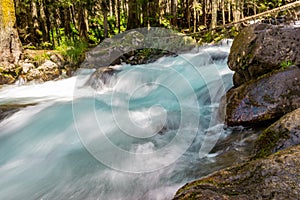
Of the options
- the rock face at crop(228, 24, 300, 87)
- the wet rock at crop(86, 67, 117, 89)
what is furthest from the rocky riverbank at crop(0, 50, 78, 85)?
the rock face at crop(228, 24, 300, 87)

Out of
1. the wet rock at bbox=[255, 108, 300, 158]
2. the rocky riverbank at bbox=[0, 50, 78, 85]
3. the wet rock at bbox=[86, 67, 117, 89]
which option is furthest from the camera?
the rocky riverbank at bbox=[0, 50, 78, 85]

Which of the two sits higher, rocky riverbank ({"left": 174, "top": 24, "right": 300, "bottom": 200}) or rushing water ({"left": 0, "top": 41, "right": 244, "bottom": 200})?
rocky riverbank ({"left": 174, "top": 24, "right": 300, "bottom": 200})

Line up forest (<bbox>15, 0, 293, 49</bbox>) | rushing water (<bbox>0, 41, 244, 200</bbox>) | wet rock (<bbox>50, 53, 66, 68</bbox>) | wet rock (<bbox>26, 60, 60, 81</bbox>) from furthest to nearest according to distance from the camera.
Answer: forest (<bbox>15, 0, 293, 49</bbox>) → wet rock (<bbox>50, 53, 66, 68</bbox>) → wet rock (<bbox>26, 60, 60, 81</bbox>) → rushing water (<bbox>0, 41, 244, 200</bbox>)

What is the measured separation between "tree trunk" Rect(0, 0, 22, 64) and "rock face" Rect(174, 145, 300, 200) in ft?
32.2

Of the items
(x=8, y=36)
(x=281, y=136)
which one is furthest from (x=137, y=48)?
(x=281, y=136)

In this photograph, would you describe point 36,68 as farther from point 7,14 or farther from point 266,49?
point 266,49

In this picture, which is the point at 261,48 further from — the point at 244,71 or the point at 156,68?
the point at 156,68

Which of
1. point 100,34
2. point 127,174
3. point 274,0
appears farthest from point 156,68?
point 274,0

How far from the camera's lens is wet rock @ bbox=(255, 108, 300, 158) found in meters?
2.58

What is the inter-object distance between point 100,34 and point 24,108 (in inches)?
522

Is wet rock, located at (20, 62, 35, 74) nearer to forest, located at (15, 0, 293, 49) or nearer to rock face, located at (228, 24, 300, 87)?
forest, located at (15, 0, 293, 49)

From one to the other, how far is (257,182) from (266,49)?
378 cm

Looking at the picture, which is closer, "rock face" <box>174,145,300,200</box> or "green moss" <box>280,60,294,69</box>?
"rock face" <box>174,145,300,200</box>

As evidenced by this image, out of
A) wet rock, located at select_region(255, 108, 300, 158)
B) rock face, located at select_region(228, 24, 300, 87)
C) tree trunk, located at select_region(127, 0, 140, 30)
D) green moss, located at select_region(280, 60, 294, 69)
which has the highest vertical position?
tree trunk, located at select_region(127, 0, 140, 30)
